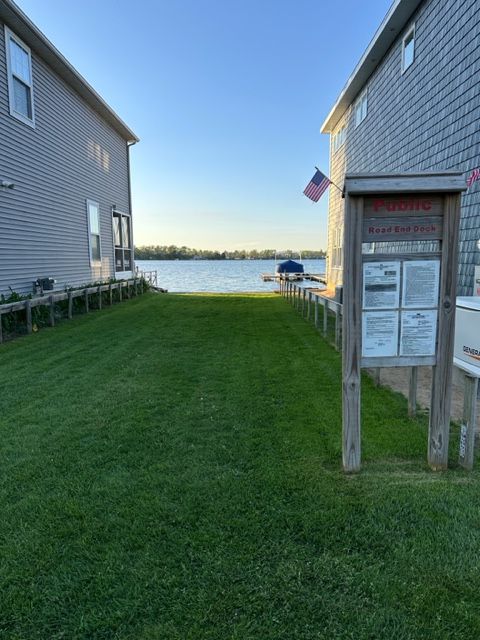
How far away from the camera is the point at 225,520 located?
2.57 m

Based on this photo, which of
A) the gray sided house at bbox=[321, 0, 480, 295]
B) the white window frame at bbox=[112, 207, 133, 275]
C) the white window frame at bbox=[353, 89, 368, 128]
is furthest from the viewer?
the white window frame at bbox=[112, 207, 133, 275]

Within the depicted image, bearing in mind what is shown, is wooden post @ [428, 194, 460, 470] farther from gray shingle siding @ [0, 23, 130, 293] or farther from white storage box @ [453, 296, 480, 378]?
gray shingle siding @ [0, 23, 130, 293]

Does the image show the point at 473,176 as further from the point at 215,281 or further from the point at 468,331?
the point at 215,281

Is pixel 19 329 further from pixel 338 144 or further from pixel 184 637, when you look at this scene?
pixel 338 144

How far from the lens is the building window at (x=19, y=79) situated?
9.45m

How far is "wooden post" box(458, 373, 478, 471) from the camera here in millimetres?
3031

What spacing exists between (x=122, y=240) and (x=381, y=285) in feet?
53.8

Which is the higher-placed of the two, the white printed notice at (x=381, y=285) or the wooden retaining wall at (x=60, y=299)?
the white printed notice at (x=381, y=285)

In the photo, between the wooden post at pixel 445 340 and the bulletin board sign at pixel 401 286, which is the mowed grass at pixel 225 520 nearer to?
the wooden post at pixel 445 340

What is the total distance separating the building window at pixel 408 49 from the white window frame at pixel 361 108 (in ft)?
10.6

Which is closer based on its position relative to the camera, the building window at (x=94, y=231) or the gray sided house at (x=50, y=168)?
the gray sided house at (x=50, y=168)

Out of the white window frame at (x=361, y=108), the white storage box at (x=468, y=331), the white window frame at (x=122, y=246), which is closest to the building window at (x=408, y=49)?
the white window frame at (x=361, y=108)

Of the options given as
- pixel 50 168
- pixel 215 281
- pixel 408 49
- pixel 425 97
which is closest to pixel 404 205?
pixel 425 97

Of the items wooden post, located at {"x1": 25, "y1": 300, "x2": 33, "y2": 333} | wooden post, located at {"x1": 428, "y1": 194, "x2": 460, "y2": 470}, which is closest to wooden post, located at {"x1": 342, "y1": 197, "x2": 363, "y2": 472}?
wooden post, located at {"x1": 428, "y1": 194, "x2": 460, "y2": 470}
